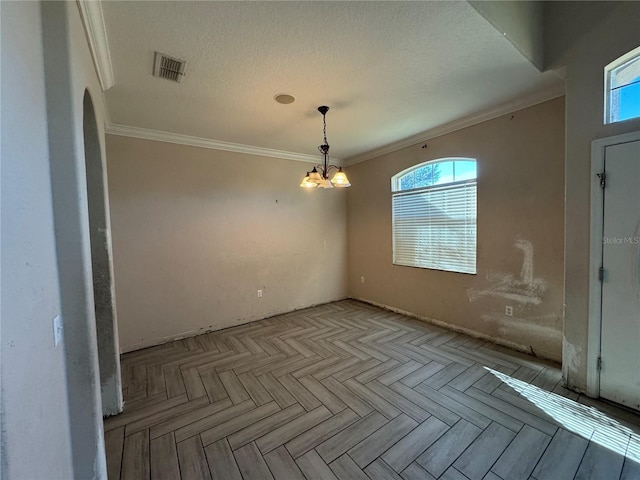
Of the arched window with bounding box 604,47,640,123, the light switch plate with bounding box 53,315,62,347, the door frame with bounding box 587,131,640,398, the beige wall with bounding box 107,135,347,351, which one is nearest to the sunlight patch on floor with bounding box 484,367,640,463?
the door frame with bounding box 587,131,640,398

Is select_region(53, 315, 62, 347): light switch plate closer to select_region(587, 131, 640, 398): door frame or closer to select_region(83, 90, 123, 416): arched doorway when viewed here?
select_region(83, 90, 123, 416): arched doorway

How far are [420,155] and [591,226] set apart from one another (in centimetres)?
222

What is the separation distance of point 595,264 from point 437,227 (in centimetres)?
181

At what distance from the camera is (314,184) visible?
282 centimetres

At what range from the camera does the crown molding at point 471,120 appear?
2699 millimetres

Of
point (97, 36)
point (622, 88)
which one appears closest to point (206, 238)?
point (97, 36)

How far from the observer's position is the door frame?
211 cm

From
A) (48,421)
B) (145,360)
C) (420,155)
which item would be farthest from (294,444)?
(420,155)

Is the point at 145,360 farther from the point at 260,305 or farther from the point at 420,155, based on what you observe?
the point at 420,155

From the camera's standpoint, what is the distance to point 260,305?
4.32 metres

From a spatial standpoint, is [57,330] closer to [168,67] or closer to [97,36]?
[97,36]

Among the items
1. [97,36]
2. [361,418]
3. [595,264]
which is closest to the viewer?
[97,36]

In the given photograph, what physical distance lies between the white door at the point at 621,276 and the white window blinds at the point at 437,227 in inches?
53.4

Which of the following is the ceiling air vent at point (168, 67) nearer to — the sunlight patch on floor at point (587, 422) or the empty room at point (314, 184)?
the empty room at point (314, 184)
